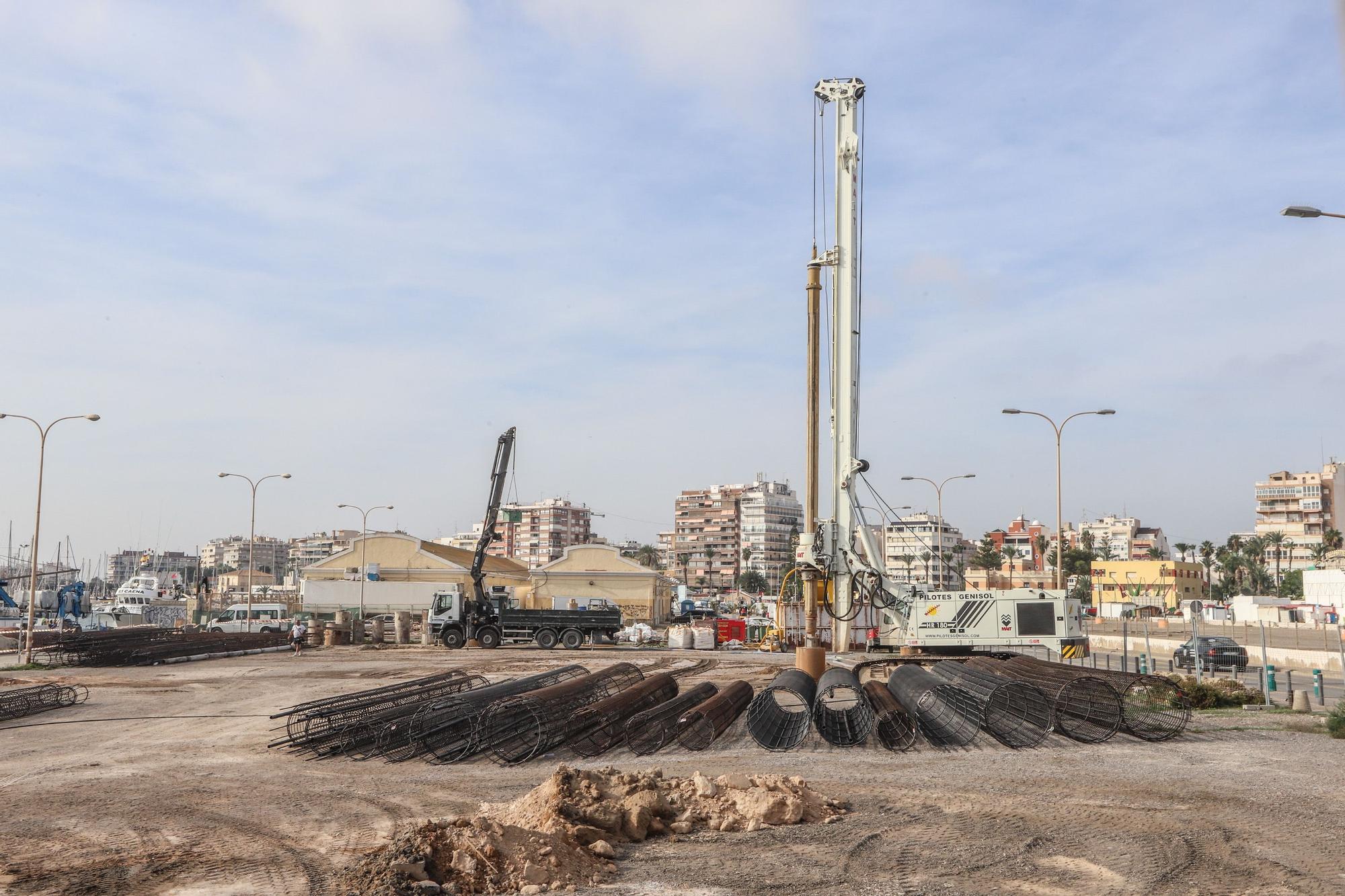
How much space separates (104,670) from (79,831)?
1126 inches

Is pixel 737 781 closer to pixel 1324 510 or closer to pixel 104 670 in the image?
pixel 104 670

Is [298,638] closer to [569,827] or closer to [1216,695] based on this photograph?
[1216,695]

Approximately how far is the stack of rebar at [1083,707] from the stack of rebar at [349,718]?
10.8m

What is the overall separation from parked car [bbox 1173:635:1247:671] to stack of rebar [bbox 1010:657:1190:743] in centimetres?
1175

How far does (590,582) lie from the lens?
79.0 metres

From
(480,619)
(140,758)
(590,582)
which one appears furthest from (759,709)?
(590,582)

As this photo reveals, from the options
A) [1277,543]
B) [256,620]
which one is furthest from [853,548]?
[1277,543]

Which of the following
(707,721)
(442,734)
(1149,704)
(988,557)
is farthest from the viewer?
(988,557)

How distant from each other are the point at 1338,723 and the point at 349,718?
684 inches

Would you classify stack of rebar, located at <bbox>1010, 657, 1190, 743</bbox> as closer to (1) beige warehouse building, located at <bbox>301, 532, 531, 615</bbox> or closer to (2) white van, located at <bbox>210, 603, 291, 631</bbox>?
(2) white van, located at <bbox>210, 603, 291, 631</bbox>

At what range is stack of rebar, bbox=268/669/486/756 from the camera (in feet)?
56.4

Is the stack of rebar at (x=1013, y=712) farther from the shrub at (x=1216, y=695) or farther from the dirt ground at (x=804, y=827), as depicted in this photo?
the shrub at (x=1216, y=695)

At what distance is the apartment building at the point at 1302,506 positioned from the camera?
502ft

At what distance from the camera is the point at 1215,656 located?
1339 inches
